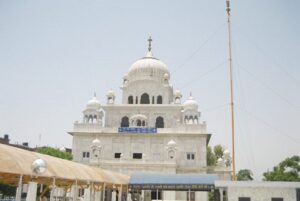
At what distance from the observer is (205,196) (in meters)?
43.4

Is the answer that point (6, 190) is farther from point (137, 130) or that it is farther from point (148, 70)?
point (148, 70)

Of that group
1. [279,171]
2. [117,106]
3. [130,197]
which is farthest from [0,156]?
[279,171]

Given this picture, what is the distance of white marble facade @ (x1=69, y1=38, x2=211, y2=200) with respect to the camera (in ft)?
152

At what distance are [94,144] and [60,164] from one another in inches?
1055

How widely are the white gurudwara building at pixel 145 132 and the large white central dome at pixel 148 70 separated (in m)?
0.16

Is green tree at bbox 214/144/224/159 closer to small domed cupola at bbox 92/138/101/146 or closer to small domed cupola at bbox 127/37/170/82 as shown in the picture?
small domed cupola at bbox 127/37/170/82

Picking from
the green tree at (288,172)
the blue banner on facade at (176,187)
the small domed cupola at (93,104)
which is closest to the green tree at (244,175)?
the green tree at (288,172)

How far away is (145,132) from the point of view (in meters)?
48.7

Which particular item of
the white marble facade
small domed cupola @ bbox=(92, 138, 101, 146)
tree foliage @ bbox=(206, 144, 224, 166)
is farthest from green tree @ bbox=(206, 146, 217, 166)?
small domed cupola @ bbox=(92, 138, 101, 146)

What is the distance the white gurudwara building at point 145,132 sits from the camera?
4616 cm

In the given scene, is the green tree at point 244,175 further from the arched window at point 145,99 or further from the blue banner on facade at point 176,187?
the blue banner on facade at point 176,187

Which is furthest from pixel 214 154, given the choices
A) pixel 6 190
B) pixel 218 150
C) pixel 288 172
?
pixel 6 190

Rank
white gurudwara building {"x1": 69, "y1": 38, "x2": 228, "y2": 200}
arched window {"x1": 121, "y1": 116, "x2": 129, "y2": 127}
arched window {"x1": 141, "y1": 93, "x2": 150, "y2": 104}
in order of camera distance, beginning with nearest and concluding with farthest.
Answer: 1. white gurudwara building {"x1": 69, "y1": 38, "x2": 228, "y2": 200}
2. arched window {"x1": 121, "y1": 116, "x2": 129, "y2": 127}
3. arched window {"x1": 141, "y1": 93, "x2": 150, "y2": 104}

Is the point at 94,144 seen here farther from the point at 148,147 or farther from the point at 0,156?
the point at 0,156
